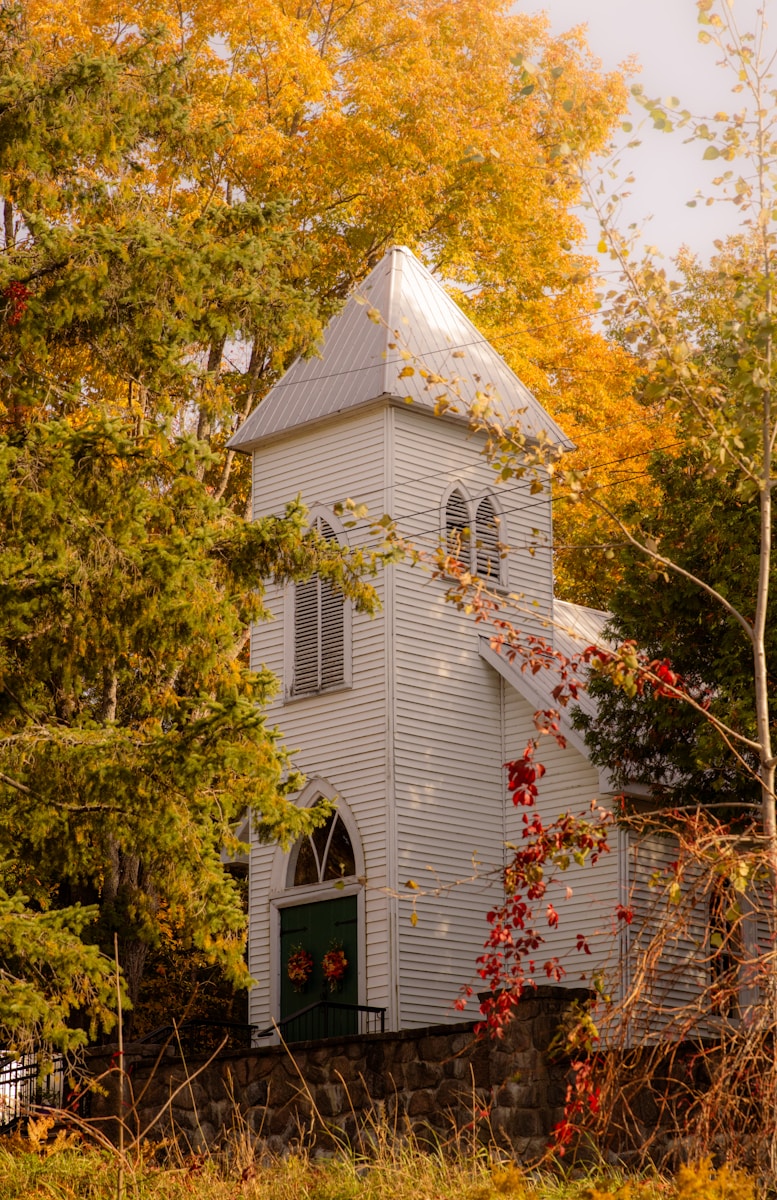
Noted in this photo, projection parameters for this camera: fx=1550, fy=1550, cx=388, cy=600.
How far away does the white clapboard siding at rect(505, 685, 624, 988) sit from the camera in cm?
1758

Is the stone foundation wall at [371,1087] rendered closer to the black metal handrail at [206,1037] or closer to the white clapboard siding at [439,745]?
the black metal handrail at [206,1037]

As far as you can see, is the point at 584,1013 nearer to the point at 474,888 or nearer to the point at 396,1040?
the point at 396,1040

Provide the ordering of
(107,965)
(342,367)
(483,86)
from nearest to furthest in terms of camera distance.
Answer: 1. (107,965)
2. (342,367)
3. (483,86)

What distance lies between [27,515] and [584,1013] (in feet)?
19.2

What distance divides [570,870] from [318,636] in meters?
4.42

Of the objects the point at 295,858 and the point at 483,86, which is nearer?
the point at 295,858

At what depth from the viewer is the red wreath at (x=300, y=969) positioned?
61.3 feet

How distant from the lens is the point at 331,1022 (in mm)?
18250

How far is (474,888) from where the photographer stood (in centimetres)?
1859

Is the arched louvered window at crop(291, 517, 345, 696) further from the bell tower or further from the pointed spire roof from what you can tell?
the pointed spire roof

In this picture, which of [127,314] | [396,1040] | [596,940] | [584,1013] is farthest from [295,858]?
[584,1013]

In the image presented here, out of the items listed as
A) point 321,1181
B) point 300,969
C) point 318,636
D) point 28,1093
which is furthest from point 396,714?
point 321,1181

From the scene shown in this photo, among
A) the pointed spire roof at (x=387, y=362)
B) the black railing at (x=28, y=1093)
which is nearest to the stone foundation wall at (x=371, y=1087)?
the black railing at (x=28, y=1093)

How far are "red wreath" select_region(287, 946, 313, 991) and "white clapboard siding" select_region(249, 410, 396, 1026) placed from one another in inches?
16.2
